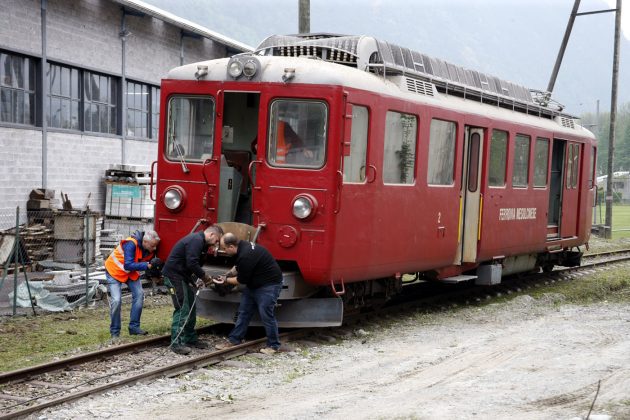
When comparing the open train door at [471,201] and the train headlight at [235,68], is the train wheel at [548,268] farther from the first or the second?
the train headlight at [235,68]

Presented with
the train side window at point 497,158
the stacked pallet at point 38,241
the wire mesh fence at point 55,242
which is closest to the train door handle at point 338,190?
the train side window at point 497,158

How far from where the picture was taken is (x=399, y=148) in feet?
35.9

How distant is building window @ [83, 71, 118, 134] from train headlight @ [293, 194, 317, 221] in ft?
39.9

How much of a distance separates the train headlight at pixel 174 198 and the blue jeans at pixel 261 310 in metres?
1.38

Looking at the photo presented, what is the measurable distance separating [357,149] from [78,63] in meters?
11.8

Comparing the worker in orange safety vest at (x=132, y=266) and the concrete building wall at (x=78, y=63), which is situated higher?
the concrete building wall at (x=78, y=63)

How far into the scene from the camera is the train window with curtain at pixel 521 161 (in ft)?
47.2

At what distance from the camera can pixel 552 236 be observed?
1678 centimetres

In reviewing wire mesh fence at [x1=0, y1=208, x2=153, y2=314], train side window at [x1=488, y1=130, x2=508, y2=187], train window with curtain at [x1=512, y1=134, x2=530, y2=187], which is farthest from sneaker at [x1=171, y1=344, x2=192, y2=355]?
train window with curtain at [x1=512, y1=134, x2=530, y2=187]

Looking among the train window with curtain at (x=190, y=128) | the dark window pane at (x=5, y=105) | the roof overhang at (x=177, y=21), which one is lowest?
the train window with curtain at (x=190, y=128)

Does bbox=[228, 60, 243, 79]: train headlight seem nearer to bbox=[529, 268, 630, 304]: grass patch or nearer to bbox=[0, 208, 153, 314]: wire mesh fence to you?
bbox=[0, 208, 153, 314]: wire mesh fence

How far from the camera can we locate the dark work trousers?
949cm

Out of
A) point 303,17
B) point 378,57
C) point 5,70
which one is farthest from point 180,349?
point 5,70

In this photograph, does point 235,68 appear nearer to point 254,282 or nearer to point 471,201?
point 254,282
